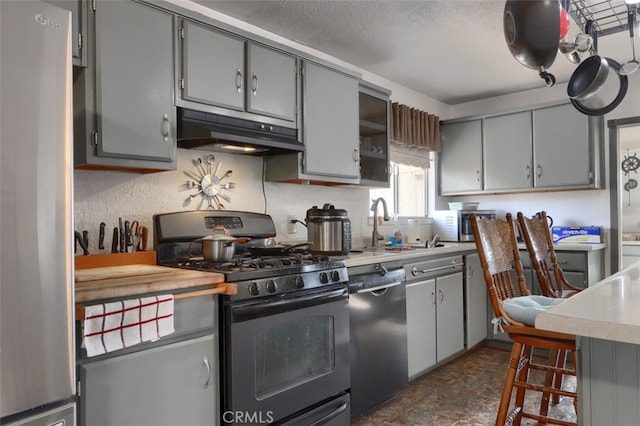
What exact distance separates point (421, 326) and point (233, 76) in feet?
6.67

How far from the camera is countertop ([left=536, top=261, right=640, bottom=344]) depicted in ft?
2.95

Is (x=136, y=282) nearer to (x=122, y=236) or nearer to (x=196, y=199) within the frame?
(x=122, y=236)

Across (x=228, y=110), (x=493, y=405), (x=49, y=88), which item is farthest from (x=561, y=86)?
(x=49, y=88)

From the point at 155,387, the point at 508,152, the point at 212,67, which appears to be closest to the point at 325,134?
the point at 212,67

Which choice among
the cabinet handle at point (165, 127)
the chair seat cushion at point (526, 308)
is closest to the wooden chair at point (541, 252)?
the chair seat cushion at point (526, 308)

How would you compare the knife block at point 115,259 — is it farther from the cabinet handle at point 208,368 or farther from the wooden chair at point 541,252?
the wooden chair at point 541,252

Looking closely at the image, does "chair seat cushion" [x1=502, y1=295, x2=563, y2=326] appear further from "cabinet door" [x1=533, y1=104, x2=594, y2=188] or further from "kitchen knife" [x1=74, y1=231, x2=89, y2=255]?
"cabinet door" [x1=533, y1=104, x2=594, y2=188]

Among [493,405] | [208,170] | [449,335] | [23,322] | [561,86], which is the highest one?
[561,86]

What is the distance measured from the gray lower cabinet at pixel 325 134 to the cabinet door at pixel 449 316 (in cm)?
106

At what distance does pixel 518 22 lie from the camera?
124 cm

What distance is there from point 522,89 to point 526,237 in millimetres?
2432

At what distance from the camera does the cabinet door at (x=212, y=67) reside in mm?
2111

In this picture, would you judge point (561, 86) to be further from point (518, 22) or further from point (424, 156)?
point (518, 22)

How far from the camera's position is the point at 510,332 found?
1.83 metres
